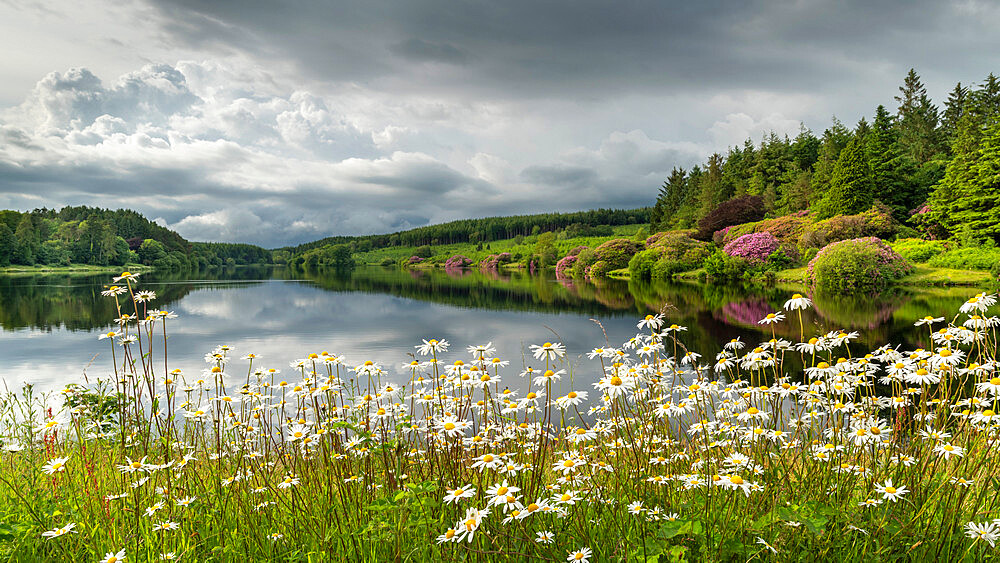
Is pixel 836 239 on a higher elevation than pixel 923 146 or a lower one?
lower

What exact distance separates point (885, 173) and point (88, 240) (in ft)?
360

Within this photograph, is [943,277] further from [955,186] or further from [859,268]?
[955,186]

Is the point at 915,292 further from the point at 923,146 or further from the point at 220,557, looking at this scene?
the point at 923,146

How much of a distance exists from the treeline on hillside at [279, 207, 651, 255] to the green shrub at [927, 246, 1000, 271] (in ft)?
240

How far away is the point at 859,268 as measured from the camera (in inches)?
1141

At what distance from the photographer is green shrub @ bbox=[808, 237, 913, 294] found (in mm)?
28812

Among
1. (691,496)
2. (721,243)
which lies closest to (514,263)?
(721,243)

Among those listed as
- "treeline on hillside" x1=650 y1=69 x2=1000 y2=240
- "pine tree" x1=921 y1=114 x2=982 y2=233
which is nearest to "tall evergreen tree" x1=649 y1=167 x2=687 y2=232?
"treeline on hillside" x1=650 y1=69 x2=1000 y2=240

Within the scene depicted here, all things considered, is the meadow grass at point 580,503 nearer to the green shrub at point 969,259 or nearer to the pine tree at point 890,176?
the green shrub at point 969,259

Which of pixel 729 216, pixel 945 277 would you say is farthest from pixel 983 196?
pixel 729 216

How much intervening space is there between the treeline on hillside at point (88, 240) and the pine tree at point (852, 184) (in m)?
102

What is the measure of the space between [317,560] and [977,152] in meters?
48.7

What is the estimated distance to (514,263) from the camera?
284ft

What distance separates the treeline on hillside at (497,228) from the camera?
121 meters
